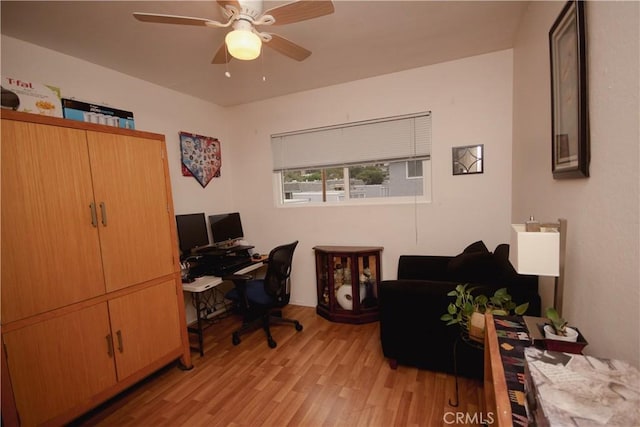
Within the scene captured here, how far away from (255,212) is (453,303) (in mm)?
2629

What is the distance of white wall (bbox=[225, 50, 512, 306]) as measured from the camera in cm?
262

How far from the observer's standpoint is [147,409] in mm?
1892

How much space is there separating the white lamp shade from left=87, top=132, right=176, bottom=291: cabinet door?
90.4 inches

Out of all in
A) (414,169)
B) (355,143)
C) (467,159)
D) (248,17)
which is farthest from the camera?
(355,143)

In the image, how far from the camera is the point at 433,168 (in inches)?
112

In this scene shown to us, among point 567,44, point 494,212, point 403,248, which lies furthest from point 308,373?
point 567,44

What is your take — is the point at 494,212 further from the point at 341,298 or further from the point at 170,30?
the point at 170,30

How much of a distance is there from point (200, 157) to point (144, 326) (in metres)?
1.96

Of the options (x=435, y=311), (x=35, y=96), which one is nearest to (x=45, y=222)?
(x=35, y=96)

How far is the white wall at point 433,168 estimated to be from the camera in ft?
8.61

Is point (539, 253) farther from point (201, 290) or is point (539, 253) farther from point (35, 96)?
point (35, 96)

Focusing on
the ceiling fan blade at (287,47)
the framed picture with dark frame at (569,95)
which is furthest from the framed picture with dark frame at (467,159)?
the ceiling fan blade at (287,47)

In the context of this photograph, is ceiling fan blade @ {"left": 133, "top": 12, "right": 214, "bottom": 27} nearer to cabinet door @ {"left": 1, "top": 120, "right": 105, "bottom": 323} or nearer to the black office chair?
cabinet door @ {"left": 1, "top": 120, "right": 105, "bottom": 323}

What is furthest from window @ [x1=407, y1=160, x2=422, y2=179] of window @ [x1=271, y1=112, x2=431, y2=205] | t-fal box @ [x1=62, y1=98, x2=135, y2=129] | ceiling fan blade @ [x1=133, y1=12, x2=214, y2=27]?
t-fal box @ [x1=62, y1=98, x2=135, y2=129]
